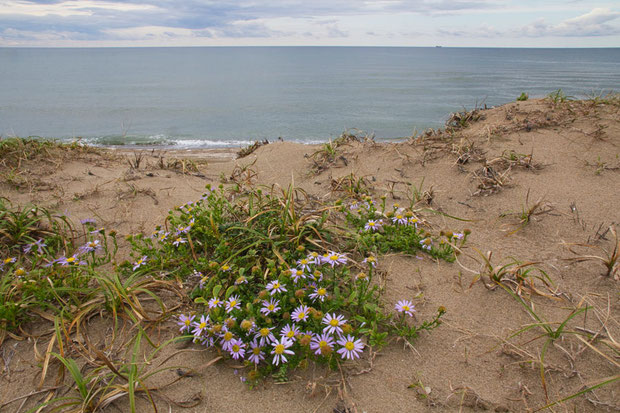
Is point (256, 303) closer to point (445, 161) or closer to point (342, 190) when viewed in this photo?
point (342, 190)

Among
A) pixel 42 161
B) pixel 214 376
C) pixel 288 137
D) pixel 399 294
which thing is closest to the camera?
pixel 214 376

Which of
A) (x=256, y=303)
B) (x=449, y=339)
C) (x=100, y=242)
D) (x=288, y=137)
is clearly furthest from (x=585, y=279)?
(x=288, y=137)

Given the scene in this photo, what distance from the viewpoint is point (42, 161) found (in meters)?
4.77

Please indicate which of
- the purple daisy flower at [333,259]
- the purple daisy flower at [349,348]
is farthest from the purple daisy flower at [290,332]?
the purple daisy flower at [333,259]

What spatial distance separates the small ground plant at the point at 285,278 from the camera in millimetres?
1808

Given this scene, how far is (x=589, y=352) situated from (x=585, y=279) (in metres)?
0.68

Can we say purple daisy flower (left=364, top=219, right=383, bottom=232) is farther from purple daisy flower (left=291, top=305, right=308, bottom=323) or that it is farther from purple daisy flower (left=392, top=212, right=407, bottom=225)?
purple daisy flower (left=291, top=305, right=308, bottom=323)

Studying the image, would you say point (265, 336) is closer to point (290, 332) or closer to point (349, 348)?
point (290, 332)

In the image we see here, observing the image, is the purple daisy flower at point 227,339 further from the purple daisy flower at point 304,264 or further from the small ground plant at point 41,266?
the small ground plant at point 41,266

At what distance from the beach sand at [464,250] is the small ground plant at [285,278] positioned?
11 centimetres

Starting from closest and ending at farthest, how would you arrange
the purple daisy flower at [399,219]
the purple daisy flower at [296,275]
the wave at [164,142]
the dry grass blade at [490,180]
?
the purple daisy flower at [296,275]
the purple daisy flower at [399,219]
the dry grass blade at [490,180]
the wave at [164,142]

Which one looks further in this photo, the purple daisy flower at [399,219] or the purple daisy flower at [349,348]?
the purple daisy flower at [399,219]

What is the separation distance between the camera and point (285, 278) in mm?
2027

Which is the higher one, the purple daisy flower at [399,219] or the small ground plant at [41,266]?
the purple daisy flower at [399,219]
